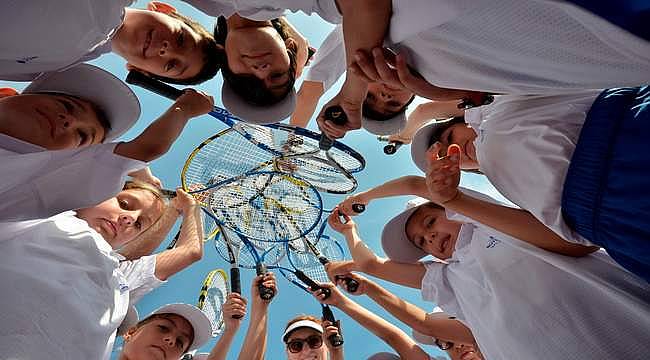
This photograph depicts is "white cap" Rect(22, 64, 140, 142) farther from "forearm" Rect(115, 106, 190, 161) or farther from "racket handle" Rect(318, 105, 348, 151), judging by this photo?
"racket handle" Rect(318, 105, 348, 151)

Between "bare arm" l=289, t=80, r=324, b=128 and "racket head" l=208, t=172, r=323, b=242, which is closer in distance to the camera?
"bare arm" l=289, t=80, r=324, b=128

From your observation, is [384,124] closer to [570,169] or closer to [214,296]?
[570,169]

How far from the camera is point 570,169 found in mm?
1466

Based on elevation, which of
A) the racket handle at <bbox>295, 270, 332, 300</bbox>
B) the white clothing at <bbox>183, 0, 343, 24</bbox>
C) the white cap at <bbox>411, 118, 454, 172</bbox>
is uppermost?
A: the white clothing at <bbox>183, 0, 343, 24</bbox>

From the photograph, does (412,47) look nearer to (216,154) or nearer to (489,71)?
(489,71)

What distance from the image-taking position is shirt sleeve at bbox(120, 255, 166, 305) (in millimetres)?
3115

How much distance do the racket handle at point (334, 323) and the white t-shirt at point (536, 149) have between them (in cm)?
286

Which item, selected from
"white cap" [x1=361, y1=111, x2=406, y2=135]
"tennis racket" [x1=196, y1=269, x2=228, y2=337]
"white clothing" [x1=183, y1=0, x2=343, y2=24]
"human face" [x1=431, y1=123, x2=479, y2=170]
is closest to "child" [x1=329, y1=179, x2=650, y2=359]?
"human face" [x1=431, y1=123, x2=479, y2=170]

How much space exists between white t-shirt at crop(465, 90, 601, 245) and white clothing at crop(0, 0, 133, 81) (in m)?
1.84

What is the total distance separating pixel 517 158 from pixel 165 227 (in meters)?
3.87

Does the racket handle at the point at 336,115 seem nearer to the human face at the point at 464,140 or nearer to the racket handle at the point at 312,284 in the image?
the human face at the point at 464,140

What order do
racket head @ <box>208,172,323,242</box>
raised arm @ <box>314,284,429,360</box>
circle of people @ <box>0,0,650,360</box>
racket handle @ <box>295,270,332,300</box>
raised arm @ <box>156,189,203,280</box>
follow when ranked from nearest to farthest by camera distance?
circle of people @ <box>0,0,650,360</box>
raised arm @ <box>156,189,203,280</box>
raised arm @ <box>314,284,429,360</box>
racket head @ <box>208,172,323,242</box>
racket handle @ <box>295,270,332,300</box>

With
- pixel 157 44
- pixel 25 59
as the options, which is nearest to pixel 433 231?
pixel 157 44

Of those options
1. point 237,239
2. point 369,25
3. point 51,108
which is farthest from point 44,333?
point 237,239
